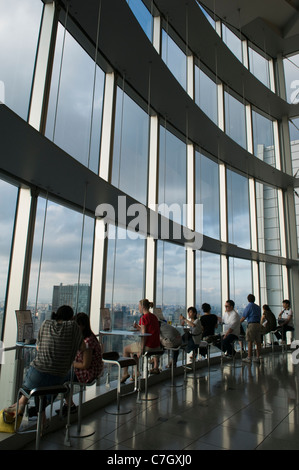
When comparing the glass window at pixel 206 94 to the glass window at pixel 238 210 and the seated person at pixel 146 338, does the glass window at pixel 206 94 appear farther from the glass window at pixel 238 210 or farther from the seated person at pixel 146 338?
the seated person at pixel 146 338

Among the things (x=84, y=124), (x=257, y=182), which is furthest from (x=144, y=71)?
(x=257, y=182)

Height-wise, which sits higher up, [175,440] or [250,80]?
[250,80]

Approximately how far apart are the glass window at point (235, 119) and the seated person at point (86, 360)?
27.0 ft

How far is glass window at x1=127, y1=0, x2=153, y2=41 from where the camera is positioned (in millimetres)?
6152

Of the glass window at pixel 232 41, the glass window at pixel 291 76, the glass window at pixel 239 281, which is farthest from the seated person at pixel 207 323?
the glass window at pixel 291 76

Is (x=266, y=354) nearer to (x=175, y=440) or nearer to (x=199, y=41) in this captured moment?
(x=175, y=440)

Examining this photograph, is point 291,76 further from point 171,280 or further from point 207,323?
point 207,323

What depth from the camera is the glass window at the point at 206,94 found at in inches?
340

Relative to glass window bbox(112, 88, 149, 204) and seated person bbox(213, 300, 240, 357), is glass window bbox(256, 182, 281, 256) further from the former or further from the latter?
glass window bbox(112, 88, 149, 204)

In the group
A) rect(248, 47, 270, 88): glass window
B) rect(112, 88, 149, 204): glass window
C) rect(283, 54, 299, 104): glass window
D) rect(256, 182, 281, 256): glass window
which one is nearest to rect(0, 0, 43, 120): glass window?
rect(112, 88, 149, 204): glass window

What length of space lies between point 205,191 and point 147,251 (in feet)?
9.98

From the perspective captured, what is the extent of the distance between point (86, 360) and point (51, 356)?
481mm

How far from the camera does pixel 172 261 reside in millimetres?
7371

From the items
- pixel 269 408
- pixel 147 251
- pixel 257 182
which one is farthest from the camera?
pixel 257 182
